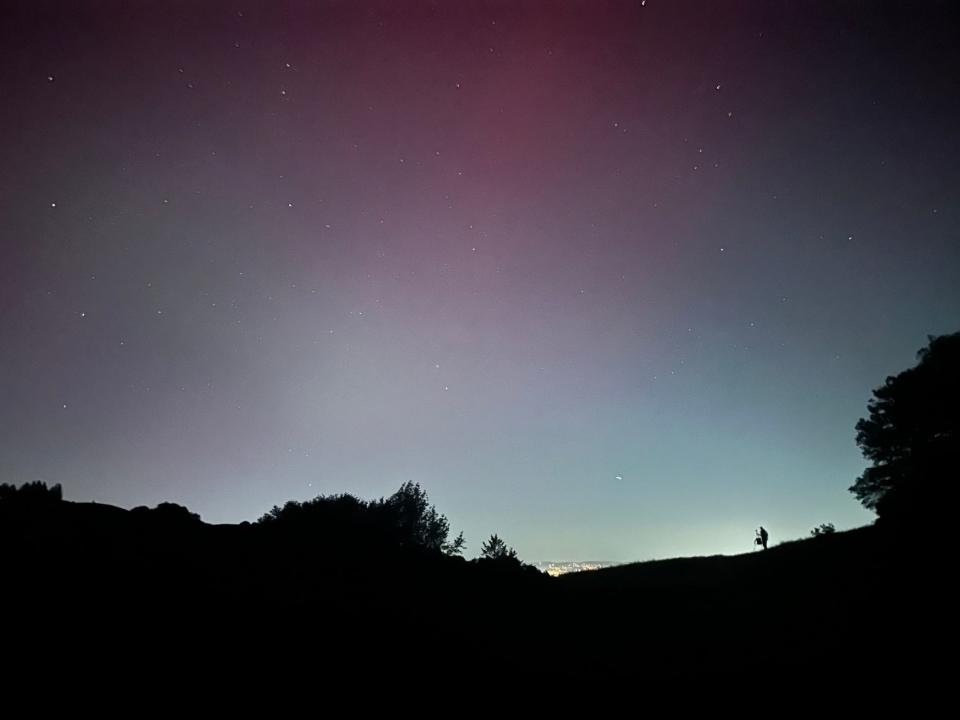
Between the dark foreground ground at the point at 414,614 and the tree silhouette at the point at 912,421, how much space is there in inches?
670

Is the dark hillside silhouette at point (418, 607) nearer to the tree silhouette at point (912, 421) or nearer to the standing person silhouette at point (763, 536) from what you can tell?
the standing person silhouette at point (763, 536)

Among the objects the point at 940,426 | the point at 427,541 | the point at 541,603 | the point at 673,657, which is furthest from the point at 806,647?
the point at 427,541

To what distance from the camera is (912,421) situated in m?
36.8

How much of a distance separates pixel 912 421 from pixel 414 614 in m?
40.6

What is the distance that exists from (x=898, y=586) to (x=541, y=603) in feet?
43.9

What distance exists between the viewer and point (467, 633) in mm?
16391

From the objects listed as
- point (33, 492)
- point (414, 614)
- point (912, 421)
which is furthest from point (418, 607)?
point (912, 421)

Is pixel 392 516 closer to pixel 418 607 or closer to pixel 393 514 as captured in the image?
pixel 393 514

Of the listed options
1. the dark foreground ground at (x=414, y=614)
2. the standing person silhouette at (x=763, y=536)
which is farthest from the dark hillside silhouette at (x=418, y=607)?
the standing person silhouette at (x=763, y=536)

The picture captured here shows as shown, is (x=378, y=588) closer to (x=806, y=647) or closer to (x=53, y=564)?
(x=53, y=564)

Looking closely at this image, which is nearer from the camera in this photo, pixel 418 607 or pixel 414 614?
pixel 414 614

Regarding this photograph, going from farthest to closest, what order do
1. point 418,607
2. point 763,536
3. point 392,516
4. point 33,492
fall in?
1. point 392,516
2. point 763,536
3. point 33,492
4. point 418,607

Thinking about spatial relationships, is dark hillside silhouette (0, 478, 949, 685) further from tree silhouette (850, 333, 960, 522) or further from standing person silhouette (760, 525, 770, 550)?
tree silhouette (850, 333, 960, 522)

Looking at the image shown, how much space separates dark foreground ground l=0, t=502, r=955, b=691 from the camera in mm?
11023
